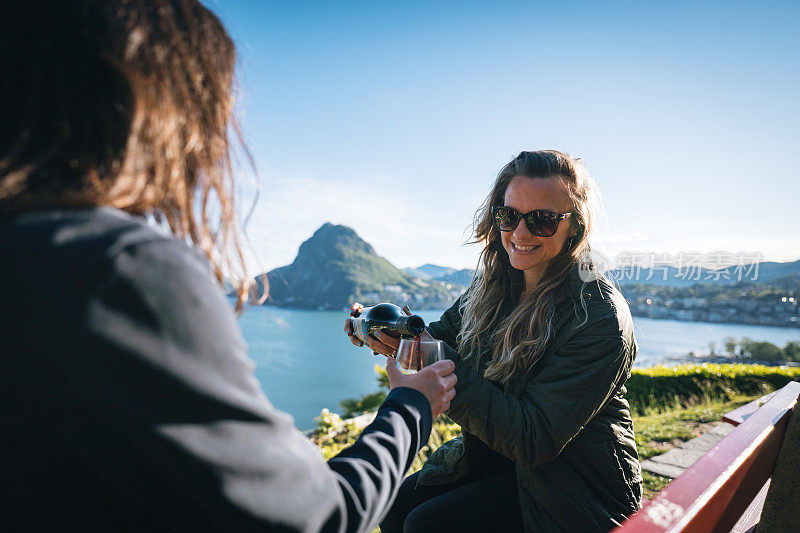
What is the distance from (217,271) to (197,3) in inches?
24.3

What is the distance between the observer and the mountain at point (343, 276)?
94625 mm

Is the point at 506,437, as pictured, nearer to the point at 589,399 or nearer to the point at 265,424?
the point at 589,399

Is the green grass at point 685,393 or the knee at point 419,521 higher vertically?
the knee at point 419,521

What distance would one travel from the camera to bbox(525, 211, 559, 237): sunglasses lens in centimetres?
235

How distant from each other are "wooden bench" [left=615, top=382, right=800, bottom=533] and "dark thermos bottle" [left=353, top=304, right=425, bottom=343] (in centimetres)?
112

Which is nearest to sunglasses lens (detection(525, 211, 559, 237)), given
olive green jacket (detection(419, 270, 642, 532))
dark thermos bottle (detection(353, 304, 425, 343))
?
olive green jacket (detection(419, 270, 642, 532))

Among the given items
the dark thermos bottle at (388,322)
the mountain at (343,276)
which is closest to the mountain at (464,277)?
the dark thermos bottle at (388,322)

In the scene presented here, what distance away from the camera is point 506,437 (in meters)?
1.82

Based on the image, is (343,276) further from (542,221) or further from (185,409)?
(185,409)

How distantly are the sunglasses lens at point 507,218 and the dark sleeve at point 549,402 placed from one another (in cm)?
78

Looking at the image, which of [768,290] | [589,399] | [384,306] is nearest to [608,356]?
[589,399]

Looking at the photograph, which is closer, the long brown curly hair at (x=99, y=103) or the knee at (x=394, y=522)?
the long brown curly hair at (x=99, y=103)

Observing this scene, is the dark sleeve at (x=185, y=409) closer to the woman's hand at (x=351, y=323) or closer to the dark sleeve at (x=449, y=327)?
the woman's hand at (x=351, y=323)

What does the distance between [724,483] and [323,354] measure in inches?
2620
